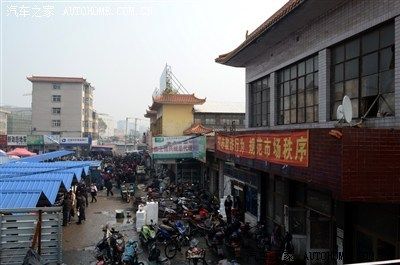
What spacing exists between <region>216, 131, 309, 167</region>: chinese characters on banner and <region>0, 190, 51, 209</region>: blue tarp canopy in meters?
7.08

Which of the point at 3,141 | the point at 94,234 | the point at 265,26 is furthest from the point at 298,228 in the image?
the point at 3,141

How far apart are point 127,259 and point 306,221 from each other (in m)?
5.76

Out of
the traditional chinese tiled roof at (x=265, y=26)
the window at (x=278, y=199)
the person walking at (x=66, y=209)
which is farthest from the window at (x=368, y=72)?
the person walking at (x=66, y=209)

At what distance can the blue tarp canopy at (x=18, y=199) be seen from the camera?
1209cm

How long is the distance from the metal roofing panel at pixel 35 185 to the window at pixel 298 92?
29.1ft

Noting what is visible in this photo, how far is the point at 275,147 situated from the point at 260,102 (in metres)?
7.92

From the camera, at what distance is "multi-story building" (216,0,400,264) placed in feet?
22.5

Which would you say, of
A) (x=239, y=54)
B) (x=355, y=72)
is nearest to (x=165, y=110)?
(x=239, y=54)

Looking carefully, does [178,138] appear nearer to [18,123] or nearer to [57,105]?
[57,105]

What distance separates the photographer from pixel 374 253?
871cm

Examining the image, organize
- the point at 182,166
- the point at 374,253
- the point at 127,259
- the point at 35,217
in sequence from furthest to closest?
the point at 182,166 → the point at 127,259 → the point at 35,217 → the point at 374,253

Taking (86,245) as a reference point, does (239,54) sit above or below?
above

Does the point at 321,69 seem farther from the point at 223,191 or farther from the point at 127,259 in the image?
A: the point at 223,191

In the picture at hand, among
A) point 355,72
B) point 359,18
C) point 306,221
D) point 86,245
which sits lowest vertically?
point 86,245
